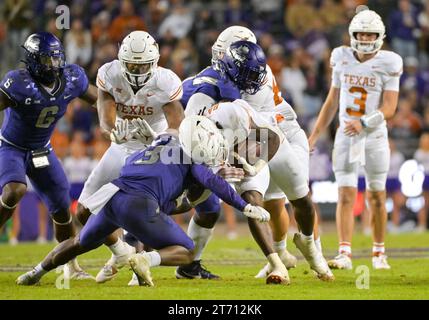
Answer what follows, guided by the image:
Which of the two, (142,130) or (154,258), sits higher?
(142,130)

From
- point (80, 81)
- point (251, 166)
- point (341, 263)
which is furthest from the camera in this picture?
point (341, 263)

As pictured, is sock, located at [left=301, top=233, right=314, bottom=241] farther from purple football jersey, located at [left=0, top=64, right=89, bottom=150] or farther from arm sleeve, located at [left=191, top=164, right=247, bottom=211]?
purple football jersey, located at [left=0, top=64, right=89, bottom=150]

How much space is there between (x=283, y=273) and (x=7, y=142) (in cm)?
255

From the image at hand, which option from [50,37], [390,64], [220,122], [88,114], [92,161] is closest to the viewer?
[220,122]

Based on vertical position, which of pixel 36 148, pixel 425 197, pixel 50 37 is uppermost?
pixel 50 37

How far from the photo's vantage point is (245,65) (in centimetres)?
746

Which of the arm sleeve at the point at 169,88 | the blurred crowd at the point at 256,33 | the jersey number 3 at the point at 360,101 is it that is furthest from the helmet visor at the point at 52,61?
the blurred crowd at the point at 256,33

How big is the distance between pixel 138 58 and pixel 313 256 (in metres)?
2.01

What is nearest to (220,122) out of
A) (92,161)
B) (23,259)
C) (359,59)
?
(359,59)

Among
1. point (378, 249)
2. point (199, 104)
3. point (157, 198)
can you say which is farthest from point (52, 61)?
point (378, 249)

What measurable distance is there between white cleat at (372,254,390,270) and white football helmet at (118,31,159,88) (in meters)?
2.79

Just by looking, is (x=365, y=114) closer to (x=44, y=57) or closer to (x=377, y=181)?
(x=377, y=181)

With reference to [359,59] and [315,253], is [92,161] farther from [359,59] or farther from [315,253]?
[315,253]

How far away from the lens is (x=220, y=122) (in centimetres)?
727
